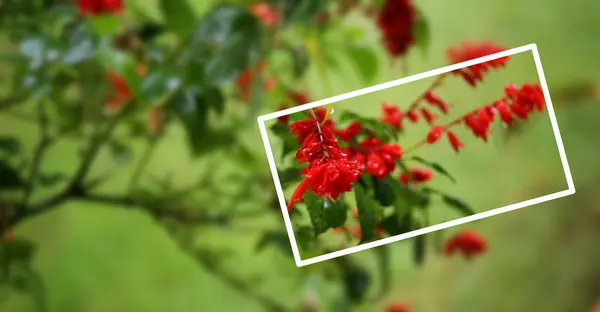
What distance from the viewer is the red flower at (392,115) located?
0.40 meters

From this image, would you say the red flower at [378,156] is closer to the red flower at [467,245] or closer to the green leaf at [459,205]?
the green leaf at [459,205]

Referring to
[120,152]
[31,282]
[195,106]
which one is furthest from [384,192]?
[120,152]

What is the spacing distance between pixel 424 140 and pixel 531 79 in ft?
0.21

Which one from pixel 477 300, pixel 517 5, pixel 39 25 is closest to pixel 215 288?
pixel 477 300

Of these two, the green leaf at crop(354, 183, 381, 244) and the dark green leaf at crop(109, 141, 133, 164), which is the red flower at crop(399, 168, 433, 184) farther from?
the dark green leaf at crop(109, 141, 133, 164)

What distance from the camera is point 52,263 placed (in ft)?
3.15

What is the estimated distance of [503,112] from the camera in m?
0.37

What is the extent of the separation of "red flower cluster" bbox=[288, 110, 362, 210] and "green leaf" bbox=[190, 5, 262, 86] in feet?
0.90

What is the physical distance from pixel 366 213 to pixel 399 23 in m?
0.33

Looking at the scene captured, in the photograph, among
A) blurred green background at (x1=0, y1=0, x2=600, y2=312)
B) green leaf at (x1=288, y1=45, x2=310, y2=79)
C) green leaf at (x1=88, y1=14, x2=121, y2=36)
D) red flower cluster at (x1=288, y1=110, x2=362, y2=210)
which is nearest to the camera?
red flower cluster at (x1=288, y1=110, x2=362, y2=210)

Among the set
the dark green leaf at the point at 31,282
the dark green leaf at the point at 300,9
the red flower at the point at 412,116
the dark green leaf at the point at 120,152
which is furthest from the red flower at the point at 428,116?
the dark green leaf at the point at 120,152

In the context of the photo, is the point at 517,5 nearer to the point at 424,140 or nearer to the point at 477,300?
the point at 477,300

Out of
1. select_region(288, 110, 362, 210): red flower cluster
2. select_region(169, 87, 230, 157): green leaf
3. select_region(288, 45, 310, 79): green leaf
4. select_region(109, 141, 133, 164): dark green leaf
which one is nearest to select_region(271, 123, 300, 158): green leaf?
select_region(288, 110, 362, 210): red flower cluster

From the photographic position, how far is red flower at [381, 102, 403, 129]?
403mm
